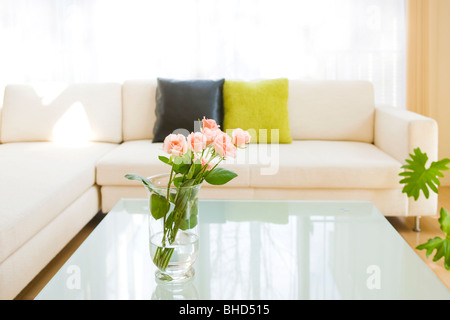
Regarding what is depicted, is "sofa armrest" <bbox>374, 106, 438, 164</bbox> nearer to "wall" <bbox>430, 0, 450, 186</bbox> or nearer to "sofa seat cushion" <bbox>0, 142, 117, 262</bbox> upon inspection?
"wall" <bbox>430, 0, 450, 186</bbox>

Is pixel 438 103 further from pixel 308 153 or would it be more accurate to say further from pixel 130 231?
pixel 130 231

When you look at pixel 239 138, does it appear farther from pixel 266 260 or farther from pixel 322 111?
pixel 322 111

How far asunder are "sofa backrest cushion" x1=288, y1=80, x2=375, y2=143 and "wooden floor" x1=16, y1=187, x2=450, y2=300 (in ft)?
2.04

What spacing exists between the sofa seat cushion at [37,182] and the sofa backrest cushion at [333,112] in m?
1.22

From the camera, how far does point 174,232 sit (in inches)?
57.4

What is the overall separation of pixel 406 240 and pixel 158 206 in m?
A: 1.77

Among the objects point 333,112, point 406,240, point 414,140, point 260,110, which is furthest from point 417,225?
point 260,110

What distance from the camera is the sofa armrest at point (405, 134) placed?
9.12 feet

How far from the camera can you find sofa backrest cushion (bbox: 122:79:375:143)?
3422 mm

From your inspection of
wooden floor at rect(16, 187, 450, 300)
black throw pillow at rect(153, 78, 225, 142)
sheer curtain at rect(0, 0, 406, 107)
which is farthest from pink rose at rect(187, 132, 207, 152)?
sheer curtain at rect(0, 0, 406, 107)

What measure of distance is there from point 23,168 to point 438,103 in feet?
9.55

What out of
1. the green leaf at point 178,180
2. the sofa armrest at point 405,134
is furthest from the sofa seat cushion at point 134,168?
the green leaf at point 178,180

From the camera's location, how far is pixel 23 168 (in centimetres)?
261
